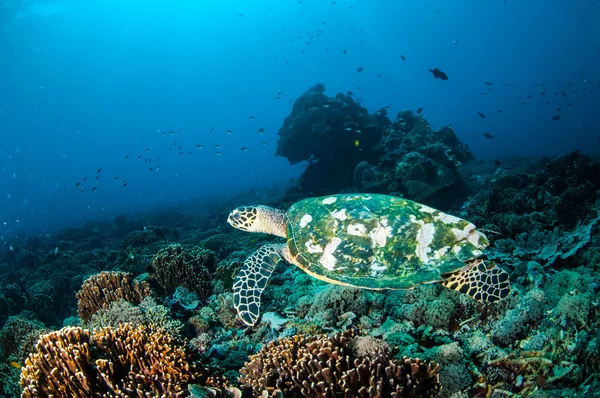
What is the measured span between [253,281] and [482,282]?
3144mm

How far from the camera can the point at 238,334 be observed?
176 inches

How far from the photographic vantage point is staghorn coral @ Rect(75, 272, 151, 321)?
219 inches

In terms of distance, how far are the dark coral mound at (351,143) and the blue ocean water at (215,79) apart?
56.3 m

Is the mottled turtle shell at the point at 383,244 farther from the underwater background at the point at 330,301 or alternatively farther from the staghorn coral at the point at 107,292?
the staghorn coral at the point at 107,292

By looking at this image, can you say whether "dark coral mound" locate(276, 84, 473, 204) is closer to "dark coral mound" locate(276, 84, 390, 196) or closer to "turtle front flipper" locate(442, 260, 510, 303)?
"dark coral mound" locate(276, 84, 390, 196)

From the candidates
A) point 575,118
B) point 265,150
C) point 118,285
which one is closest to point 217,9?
point 265,150

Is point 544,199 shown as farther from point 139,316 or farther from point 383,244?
point 139,316

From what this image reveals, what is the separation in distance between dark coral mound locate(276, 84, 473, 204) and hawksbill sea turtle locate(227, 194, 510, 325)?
879cm

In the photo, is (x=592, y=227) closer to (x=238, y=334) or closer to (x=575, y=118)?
(x=238, y=334)

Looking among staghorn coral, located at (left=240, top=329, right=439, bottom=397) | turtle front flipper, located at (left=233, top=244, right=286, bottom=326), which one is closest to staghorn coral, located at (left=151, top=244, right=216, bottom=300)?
turtle front flipper, located at (left=233, top=244, right=286, bottom=326)

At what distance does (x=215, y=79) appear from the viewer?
158 meters

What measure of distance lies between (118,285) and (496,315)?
247 inches

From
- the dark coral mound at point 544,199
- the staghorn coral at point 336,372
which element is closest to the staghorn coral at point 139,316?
the staghorn coral at point 336,372

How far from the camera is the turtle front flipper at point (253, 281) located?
174 inches
